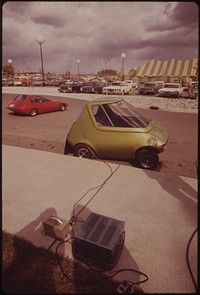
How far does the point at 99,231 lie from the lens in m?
2.92

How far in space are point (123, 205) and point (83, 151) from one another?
101 inches

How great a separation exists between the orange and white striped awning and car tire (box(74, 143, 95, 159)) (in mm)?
37276

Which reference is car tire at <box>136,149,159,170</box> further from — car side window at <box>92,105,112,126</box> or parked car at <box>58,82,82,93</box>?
parked car at <box>58,82,82,93</box>

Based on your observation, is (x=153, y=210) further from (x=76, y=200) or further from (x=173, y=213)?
(x=76, y=200)

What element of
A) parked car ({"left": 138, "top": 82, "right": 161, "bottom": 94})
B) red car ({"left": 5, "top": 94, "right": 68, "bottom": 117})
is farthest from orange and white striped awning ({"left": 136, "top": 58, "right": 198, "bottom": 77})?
red car ({"left": 5, "top": 94, "right": 68, "bottom": 117})

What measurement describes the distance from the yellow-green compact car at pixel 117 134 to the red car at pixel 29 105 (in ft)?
25.8

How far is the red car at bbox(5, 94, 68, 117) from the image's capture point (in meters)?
12.9

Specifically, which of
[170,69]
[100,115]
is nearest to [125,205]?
[100,115]

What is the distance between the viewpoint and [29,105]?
13055 millimetres

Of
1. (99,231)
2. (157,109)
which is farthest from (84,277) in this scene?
(157,109)

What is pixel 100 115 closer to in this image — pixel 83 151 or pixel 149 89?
pixel 83 151

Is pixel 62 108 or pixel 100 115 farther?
pixel 62 108

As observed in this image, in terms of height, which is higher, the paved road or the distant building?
the distant building

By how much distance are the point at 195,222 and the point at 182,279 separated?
1165 millimetres
